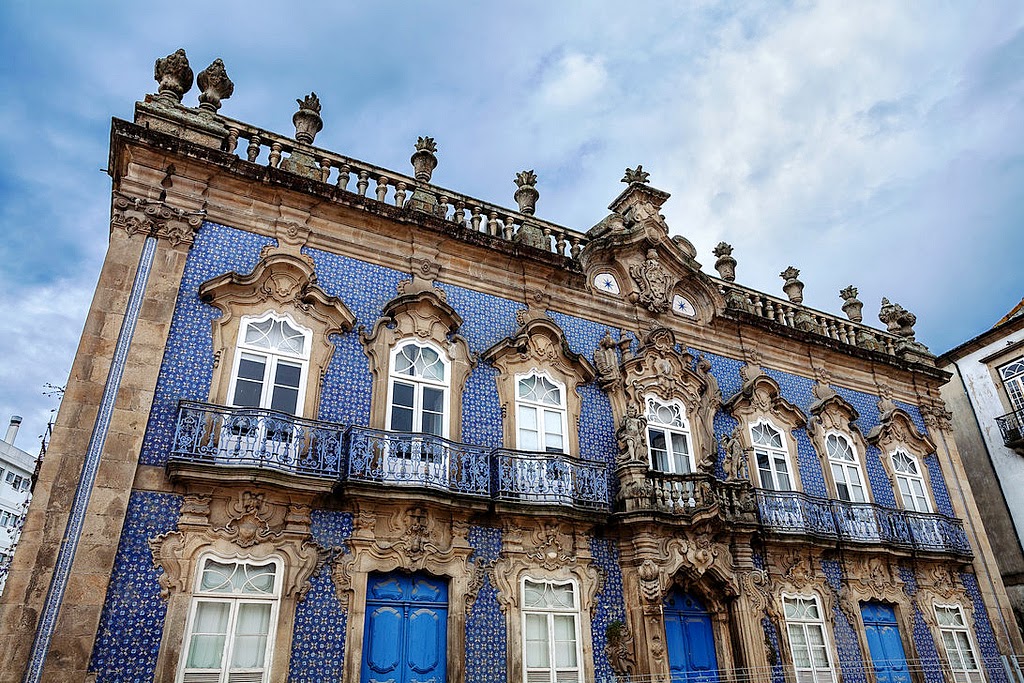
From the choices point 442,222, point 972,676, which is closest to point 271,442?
point 442,222

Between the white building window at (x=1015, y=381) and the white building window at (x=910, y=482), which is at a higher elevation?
the white building window at (x=1015, y=381)

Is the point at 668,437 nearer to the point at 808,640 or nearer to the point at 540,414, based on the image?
the point at 540,414

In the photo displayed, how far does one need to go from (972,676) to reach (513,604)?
8.97 metres

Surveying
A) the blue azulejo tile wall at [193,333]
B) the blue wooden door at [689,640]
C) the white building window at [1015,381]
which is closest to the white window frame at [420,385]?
the blue azulejo tile wall at [193,333]

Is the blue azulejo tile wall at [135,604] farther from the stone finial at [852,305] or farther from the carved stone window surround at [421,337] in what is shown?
the stone finial at [852,305]

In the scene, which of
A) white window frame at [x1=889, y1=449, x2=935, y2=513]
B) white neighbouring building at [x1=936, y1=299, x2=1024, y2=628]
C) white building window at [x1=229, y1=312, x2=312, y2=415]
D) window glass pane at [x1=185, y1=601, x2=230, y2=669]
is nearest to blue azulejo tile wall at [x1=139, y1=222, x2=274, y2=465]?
white building window at [x1=229, y1=312, x2=312, y2=415]

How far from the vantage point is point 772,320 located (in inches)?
531

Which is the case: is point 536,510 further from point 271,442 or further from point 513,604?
point 271,442

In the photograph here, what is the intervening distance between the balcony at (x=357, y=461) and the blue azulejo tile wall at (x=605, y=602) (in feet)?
1.97

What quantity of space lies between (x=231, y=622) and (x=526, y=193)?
816 centimetres

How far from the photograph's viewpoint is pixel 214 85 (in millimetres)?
9891

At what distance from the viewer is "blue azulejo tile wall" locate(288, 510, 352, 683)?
734 centimetres

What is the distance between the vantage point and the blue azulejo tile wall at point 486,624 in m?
8.16

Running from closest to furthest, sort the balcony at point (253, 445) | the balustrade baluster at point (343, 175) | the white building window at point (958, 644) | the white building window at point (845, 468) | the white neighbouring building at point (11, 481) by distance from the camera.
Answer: the balcony at point (253, 445), the balustrade baluster at point (343, 175), the white building window at point (958, 644), the white building window at point (845, 468), the white neighbouring building at point (11, 481)
